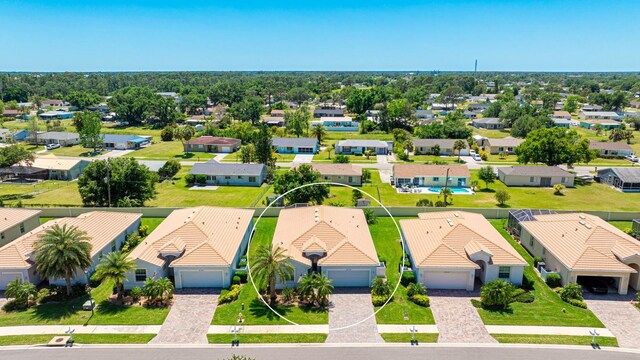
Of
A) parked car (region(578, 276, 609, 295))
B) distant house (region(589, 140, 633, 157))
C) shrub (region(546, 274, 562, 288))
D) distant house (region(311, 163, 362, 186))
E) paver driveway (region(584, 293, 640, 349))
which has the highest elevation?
distant house (region(589, 140, 633, 157))

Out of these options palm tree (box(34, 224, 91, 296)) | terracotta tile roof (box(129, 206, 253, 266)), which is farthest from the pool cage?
palm tree (box(34, 224, 91, 296))

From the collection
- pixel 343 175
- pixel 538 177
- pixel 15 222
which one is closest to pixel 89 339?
pixel 15 222

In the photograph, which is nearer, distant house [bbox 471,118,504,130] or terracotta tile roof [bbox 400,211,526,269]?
terracotta tile roof [bbox 400,211,526,269]

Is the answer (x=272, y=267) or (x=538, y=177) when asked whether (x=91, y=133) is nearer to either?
(x=272, y=267)

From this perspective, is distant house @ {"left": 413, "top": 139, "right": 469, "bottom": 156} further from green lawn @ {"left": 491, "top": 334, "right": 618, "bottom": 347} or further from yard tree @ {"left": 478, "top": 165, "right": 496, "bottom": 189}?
green lawn @ {"left": 491, "top": 334, "right": 618, "bottom": 347}

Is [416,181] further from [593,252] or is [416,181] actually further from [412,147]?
[593,252]

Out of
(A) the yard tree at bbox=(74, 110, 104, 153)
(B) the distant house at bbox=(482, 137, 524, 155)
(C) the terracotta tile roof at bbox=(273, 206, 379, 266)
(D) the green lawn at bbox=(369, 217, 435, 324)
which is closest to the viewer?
(D) the green lawn at bbox=(369, 217, 435, 324)
